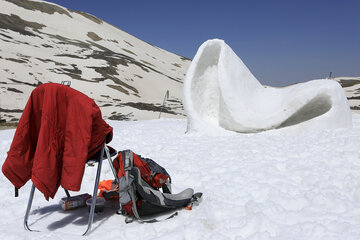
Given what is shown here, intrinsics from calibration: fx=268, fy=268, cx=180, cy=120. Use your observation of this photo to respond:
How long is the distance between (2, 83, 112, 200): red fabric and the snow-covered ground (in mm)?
628

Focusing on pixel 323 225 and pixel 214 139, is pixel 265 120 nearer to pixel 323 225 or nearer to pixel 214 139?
pixel 214 139

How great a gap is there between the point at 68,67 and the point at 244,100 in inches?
1188

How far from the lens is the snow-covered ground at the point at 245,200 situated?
9.29 ft

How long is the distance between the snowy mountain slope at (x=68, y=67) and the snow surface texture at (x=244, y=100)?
33.0 feet

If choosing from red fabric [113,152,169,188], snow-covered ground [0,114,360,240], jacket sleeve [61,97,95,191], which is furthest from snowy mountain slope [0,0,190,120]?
jacket sleeve [61,97,95,191]

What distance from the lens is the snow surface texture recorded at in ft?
28.1

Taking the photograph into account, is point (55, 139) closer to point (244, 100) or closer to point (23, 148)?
point (23, 148)

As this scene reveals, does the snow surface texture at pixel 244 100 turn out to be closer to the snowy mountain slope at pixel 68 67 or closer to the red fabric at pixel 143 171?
the red fabric at pixel 143 171

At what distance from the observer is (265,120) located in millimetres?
8992

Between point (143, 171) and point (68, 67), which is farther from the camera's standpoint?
point (68, 67)

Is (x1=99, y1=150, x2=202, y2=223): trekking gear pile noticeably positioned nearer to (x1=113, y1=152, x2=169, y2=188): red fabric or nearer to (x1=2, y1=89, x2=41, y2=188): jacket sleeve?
(x1=113, y1=152, x2=169, y2=188): red fabric

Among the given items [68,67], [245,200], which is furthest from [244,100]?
[68,67]

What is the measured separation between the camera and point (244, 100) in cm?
939

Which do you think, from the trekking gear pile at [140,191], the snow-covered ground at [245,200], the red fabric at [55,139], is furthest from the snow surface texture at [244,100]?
the red fabric at [55,139]
